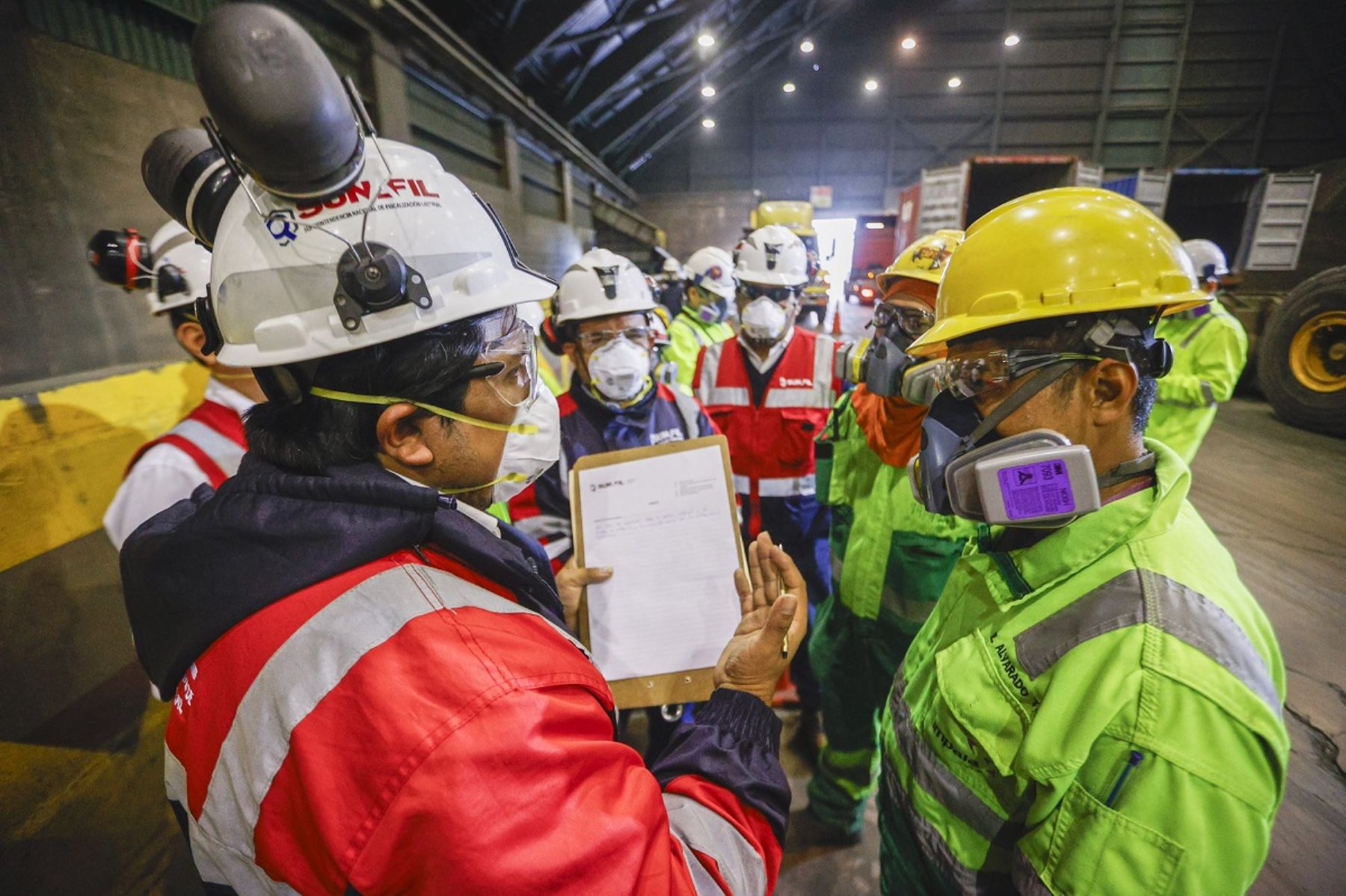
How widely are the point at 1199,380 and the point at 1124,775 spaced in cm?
448

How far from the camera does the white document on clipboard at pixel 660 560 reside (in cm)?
169

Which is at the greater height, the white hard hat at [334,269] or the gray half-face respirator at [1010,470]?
the white hard hat at [334,269]

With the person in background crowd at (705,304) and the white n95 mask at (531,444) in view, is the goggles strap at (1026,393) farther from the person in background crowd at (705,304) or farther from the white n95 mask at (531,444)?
the person in background crowd at (705,304)

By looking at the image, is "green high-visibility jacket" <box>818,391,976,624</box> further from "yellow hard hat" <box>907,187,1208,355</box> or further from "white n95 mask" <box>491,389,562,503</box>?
"white n95 mask" <box>491,389,562,503</box>

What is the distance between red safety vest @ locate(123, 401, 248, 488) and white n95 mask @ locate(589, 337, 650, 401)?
137cm

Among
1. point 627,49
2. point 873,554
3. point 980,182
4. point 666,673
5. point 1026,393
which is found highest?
point 627,49

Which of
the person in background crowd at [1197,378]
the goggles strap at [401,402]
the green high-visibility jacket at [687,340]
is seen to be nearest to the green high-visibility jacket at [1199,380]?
the person in background crowd at [1197,378]

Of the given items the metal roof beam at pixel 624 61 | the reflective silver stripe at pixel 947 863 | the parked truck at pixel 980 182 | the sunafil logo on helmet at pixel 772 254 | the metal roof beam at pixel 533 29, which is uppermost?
the metal roof beam at pixel 624 61

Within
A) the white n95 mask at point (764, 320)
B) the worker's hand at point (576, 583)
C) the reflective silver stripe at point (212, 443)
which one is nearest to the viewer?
the worker's hand at point (576, 583)

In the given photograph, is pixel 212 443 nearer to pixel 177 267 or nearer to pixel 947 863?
pixel 177 267

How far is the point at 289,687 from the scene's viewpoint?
0.73 m

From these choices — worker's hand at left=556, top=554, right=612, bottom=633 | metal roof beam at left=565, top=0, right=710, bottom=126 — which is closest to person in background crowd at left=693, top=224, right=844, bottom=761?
worker's hand at left=556, top=554, right=612, bottom=633

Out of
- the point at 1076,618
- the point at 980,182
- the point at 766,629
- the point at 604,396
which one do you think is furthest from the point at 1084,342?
the point at 980,182

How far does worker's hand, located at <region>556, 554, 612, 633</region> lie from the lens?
176 centimetres
